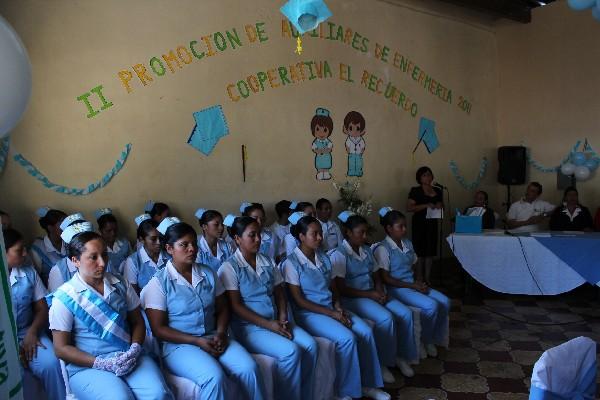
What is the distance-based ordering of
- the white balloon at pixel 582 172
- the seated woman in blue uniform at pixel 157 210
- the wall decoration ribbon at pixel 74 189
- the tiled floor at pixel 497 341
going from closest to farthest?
the tiled floor at pixel 497 341, the wall decoration ribbon at pixel 74 189, the seated woman in blue uniform at pixel 157 210, the white balloon at pixel 582 172

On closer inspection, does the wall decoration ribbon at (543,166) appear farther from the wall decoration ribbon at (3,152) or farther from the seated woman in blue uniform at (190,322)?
the wall decoration ribbon at (3,152)

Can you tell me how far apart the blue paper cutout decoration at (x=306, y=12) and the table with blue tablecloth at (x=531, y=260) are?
289cm

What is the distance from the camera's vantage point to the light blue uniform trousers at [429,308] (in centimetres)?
351

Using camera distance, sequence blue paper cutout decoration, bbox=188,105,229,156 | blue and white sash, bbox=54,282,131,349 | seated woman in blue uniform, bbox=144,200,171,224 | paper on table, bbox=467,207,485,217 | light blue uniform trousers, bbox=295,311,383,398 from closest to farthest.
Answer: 1. blue and white sash, bbox=54,282,131,349
2. light blue uniform trousers, bbox=295,311,383,398
3. seated woman in blue uniform, bbox=144,200,171,224
4. blue paper cutout decoration, bbox=188,105,229,156
5. paper on table, bbox=467,207,485,217

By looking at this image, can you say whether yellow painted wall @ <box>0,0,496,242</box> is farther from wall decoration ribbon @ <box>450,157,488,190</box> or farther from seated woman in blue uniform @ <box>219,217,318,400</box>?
seated woman in blue uniform @ <box>219,217,318,400</box>

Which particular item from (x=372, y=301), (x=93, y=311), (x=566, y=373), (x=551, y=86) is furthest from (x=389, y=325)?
(x=551, y=86)

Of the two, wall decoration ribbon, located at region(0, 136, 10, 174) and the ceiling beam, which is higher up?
the ceiling beam

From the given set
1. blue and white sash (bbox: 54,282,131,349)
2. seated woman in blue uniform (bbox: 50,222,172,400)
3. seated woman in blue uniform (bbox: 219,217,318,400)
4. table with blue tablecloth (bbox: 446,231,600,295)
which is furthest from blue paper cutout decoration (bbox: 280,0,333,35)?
table with blue tablecloth (bbox: 446,231,600,295)

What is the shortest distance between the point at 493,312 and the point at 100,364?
12.0 ft

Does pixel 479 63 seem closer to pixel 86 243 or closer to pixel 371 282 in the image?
pixel 371 282

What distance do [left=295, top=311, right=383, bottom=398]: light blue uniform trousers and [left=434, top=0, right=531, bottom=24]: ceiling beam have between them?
187 inches

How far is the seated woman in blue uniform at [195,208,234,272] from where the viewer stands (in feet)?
12.0

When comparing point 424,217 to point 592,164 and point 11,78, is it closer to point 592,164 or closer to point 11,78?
point 592,164

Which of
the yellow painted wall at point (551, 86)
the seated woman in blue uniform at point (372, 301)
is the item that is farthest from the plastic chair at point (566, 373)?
the yellow painted wall at point (551, 86)
